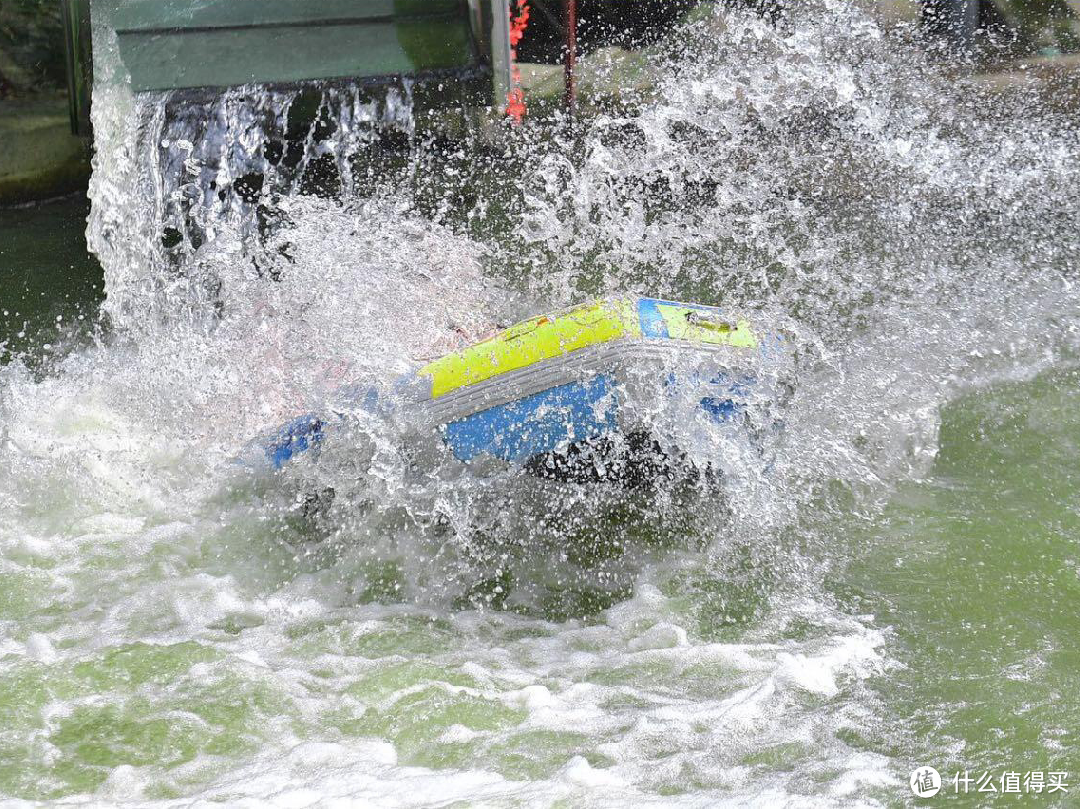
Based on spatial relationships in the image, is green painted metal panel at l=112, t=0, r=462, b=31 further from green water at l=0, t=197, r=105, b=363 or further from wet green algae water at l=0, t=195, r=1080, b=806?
wet green algae water at l=0, t=195, r=1080, b=806

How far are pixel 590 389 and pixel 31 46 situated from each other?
6.17 m

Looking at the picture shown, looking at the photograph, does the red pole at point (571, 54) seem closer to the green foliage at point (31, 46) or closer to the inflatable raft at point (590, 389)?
the inflatable raft at point (590, 389)

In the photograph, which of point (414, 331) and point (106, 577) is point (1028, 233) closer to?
point (414, 331)

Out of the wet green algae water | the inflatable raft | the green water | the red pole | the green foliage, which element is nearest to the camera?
the wet green algae water

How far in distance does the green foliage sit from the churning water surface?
6.86 ft

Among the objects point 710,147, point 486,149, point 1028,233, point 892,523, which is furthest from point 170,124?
point 1028,233

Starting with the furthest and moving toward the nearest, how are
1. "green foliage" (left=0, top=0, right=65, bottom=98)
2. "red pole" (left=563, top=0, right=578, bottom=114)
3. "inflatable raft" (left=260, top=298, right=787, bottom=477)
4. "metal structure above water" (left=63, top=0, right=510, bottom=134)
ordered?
"green foliage" (left=0, top=0, right=65, bottom=98), "red pole" (left=563, top=0, right=578, bottom=114), "metal structure above water" (left=63, top=0, right=510, bottom=134), "inflatable raft" (left=260, top=298, right=787, bottom=477)

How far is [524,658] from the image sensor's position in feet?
11.2

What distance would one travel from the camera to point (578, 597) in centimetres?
374

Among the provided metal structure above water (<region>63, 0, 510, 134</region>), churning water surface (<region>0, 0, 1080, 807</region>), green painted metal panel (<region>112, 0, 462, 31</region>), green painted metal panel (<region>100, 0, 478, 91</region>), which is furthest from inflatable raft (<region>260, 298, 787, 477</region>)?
green painted metal panel (<region>112, 0, 462, 31</region>)

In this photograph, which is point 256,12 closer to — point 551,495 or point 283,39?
point 283,39

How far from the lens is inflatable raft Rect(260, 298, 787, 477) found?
12.1ft

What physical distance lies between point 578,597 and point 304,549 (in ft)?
3.34

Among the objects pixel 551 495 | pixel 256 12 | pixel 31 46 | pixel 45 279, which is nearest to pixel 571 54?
pixel 256 12
